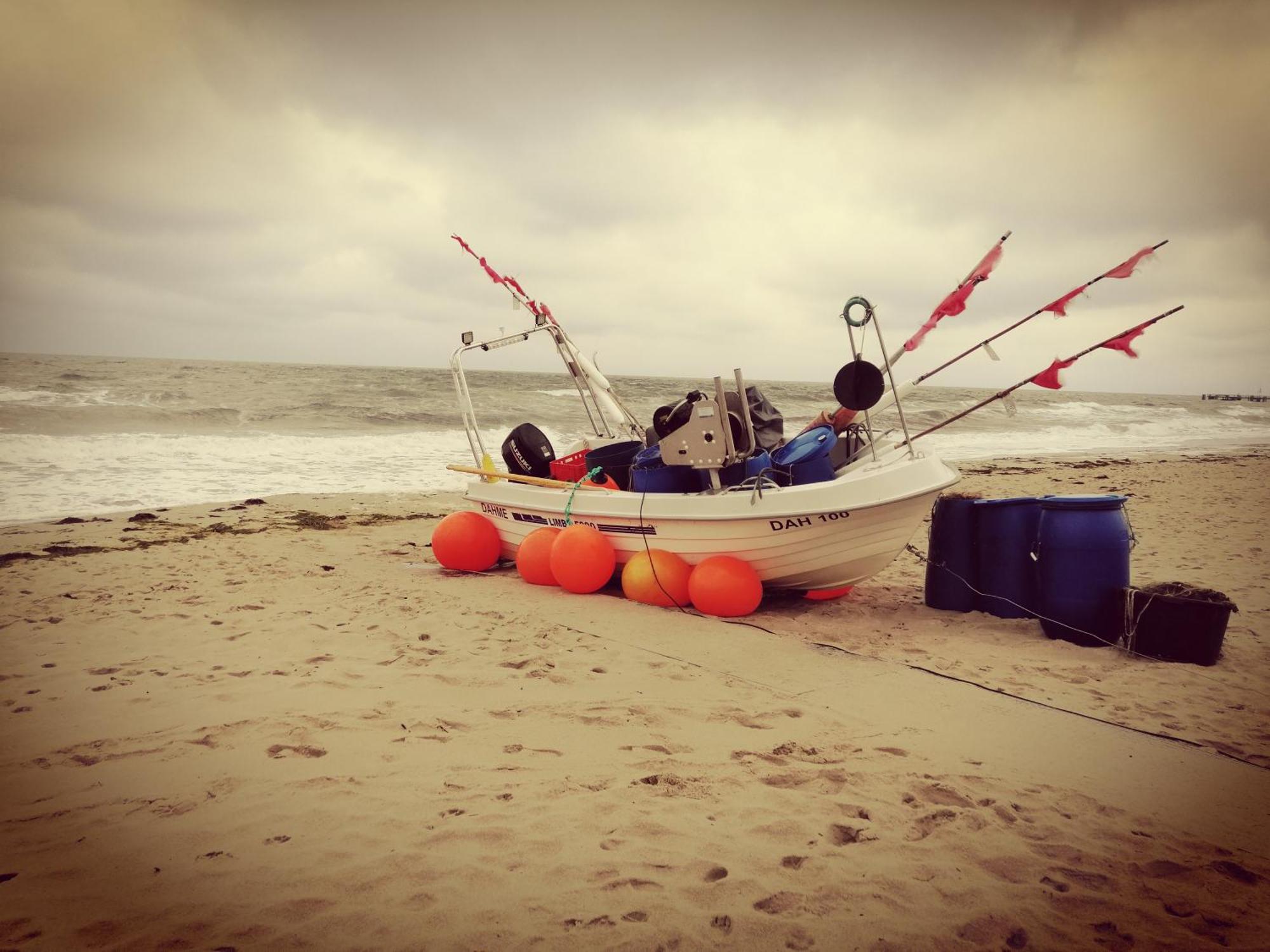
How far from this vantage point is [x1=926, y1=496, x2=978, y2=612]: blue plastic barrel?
18.9ft

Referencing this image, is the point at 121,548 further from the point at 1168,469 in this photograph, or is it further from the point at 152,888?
the point at 1168,469

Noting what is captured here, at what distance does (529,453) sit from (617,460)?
1095mm

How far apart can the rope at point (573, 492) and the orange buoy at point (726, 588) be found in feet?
4.83

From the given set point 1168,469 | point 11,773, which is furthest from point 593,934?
point 1168,469

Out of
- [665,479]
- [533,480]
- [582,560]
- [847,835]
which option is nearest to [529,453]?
[533,480]

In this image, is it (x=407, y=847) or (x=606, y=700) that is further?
(x=606, y=700)

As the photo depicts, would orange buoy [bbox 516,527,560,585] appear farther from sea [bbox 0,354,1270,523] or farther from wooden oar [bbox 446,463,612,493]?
sea [bbox 0,354,1270,523]

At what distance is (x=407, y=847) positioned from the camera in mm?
2625

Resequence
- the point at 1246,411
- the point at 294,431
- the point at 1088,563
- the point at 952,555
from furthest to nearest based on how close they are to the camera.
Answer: the point at 1246,411 < the point at 294,431 < the point at 952,555 < the point at 1088,563

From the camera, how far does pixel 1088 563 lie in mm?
4988

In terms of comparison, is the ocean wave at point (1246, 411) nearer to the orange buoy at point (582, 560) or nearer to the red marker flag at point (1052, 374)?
the red marker flag at point (1052, 374)

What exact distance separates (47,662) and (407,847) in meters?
3.63

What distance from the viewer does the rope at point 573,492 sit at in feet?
22.1

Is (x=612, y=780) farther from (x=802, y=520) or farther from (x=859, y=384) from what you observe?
(x=859, y=384)
